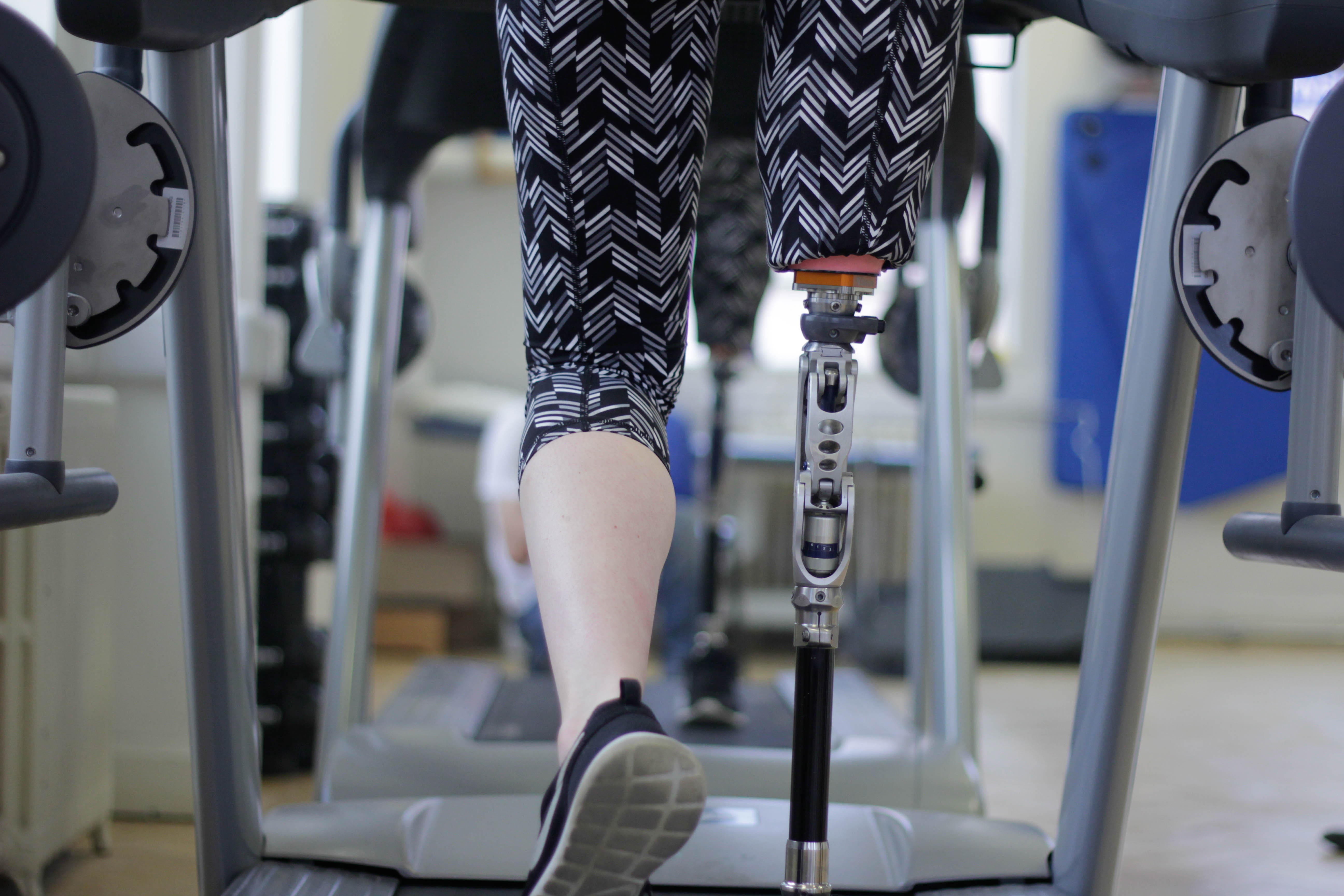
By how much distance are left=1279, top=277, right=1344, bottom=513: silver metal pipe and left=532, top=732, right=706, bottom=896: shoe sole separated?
19.5 inches

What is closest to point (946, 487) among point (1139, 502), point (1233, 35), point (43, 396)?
point (1139, 502)

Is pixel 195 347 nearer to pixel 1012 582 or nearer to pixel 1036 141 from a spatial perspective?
pixel 1012 582

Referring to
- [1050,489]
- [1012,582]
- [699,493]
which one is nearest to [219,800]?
[699,493]

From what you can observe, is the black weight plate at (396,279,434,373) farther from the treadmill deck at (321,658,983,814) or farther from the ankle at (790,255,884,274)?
the ankle at (790,255,884,274)

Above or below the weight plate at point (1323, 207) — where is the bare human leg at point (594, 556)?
below

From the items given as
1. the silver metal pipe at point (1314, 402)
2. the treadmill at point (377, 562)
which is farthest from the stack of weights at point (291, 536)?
the silver metal pipe at point (1314, 402)

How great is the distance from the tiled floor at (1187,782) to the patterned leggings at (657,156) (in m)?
1.10

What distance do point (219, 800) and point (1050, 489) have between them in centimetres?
416

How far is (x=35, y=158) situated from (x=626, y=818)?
530 millimetres

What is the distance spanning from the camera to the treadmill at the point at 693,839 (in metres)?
0.95

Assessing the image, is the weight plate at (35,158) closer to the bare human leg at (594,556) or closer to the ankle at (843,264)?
the bare human leg at (594,556)

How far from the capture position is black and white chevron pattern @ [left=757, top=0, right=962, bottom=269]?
0.68 m

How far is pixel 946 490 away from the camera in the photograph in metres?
1.57

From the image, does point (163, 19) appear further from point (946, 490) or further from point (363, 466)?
point (946, 490)
